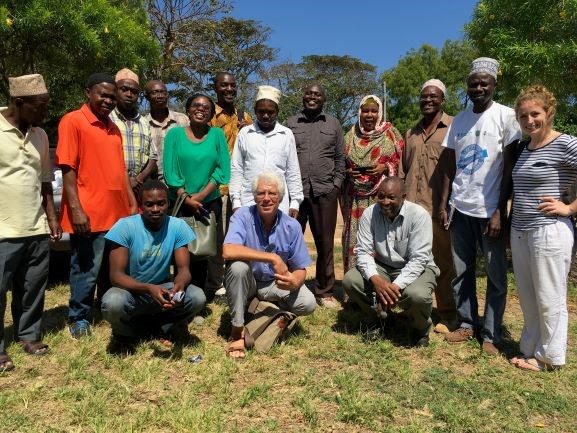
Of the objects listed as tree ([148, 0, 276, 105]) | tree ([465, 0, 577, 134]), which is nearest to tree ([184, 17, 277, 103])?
tree ([148, 0, 276, 105])

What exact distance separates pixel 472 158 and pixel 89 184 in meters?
3.08

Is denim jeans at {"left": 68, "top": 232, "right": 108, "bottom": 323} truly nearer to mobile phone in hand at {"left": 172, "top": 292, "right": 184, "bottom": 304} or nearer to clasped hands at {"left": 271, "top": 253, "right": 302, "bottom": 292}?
mobile phone in hand at {"left": 172, "top": 292, "right": 184, "bottom": 304}

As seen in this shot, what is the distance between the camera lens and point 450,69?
1255 inches

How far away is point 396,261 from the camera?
4270 mm

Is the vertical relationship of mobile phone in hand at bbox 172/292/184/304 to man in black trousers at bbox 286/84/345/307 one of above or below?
below

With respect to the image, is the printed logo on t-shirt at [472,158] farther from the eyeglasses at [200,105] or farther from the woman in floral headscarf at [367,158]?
the eyeglasses at [200,105]

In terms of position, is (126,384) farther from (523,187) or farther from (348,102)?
(348,102)

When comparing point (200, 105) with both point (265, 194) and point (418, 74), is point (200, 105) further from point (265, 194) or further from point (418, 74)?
point (418, 74)

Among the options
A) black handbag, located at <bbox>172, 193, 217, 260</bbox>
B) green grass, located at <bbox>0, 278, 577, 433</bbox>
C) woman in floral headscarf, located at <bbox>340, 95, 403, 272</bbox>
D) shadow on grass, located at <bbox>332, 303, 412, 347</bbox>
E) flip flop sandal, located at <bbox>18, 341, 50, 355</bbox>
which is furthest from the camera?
woman in floral headscarf, located at <bbox>340, 95, 403, 272</bbox>

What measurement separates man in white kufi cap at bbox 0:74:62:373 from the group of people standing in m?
0.01

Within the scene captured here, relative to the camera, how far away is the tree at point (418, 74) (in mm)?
31234

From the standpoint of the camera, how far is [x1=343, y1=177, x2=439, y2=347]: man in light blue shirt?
13.2 feet

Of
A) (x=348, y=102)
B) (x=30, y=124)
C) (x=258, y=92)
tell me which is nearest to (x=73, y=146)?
(x=30, y=124)

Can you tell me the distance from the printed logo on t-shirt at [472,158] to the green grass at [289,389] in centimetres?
146
